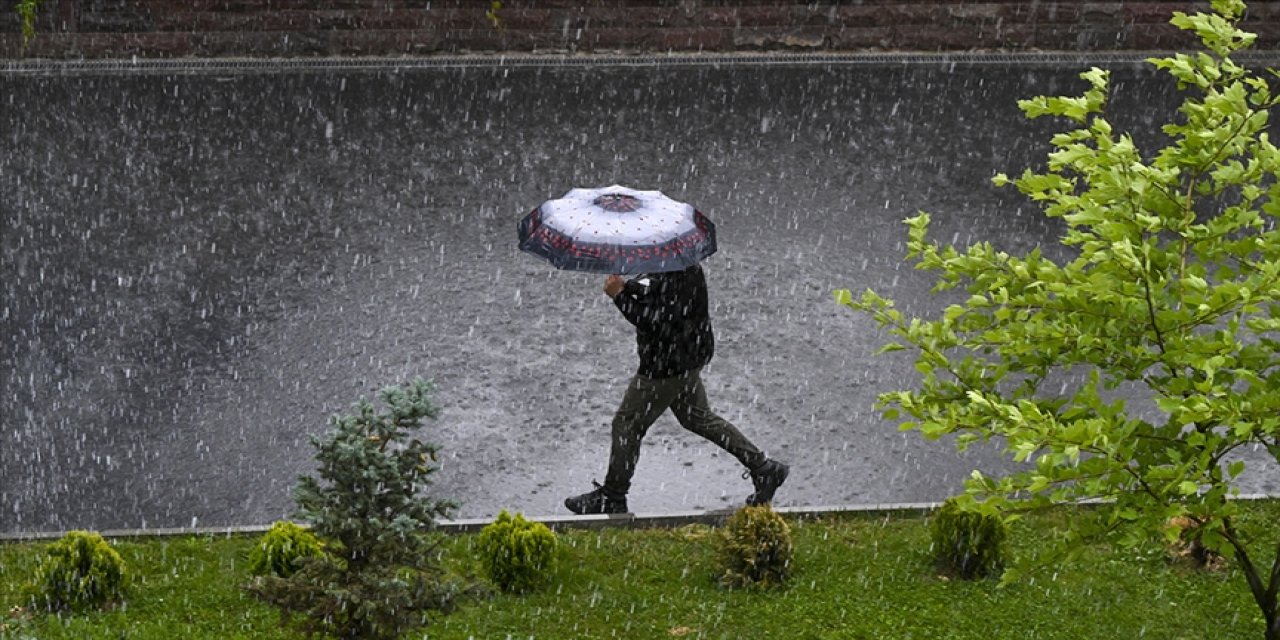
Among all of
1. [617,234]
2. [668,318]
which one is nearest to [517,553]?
[668,318]

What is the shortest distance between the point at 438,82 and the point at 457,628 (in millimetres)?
13415

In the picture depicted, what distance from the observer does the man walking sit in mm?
9680

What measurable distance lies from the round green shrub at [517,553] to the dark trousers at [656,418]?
3.99 feet

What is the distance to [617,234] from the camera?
9.73 metres

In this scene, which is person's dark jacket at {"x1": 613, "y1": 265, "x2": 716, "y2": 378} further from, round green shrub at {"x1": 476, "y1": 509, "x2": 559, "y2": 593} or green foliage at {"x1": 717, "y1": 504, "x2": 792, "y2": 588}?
round green shrub at {"x1": 476, "y1": 509, "x2": 559, "y2": 593}

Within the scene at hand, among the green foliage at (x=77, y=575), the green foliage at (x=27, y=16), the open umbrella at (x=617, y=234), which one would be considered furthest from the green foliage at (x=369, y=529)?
the green foliage at (x=27, y=16)

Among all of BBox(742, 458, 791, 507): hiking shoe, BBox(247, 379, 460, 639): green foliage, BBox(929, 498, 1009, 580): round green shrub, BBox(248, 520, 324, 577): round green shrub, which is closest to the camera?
BBox(247, 379, 460, 639): green foliage

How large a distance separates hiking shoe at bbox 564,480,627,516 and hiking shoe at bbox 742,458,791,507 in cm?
84

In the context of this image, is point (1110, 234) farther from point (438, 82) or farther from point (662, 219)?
point (438, 82)

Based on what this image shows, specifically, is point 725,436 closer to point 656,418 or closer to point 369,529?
point 656,418

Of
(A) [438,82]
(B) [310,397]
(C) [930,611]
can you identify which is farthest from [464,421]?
(A) [438,82]

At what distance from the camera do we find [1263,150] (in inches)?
260

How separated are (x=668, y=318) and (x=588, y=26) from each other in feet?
43.8

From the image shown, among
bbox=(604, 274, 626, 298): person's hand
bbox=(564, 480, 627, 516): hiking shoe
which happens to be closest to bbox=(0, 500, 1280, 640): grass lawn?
bbox=(564, 480, 627, 516): hiking shoe
